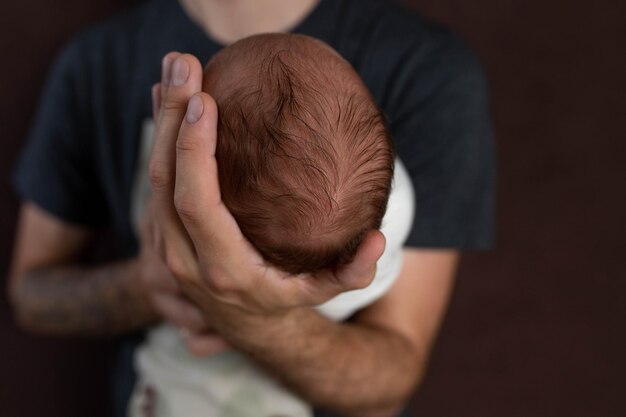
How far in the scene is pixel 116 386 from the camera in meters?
1.00

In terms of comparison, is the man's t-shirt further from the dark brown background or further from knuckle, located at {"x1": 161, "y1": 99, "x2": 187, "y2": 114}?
knuckle, located at {"x1": 161, "y1": 99, "x2": 187, "y2": 114}

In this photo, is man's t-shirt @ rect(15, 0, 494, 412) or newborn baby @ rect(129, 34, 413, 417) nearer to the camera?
newborn baby @ rect(129, 34, 413, 417)

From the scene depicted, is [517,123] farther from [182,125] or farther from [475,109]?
[182,125]

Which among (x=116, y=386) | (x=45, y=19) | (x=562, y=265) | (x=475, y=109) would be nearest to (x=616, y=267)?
(x=562, y=265)

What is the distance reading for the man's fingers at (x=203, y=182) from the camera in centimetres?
54

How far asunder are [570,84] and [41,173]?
2.64 feet

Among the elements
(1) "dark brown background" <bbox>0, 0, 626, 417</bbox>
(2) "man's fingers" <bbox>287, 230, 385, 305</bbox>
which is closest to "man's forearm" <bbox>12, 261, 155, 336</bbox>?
(1) "dark brown background" <bbox>0, 0, 626, 417</bbox>

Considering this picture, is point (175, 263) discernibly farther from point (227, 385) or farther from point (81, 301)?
point (81, 301)

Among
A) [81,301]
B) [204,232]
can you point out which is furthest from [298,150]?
[81,301]

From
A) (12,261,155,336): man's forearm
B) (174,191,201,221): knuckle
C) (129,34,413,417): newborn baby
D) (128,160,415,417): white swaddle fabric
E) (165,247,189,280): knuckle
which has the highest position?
(129,34,413,417): newborn baby

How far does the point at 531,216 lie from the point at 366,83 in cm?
45

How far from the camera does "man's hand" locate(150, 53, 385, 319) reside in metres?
0.55

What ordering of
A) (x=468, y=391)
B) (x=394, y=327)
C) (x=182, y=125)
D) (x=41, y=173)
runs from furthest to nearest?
(x=468, y=391), (x=41, y=173), (x=394, y=327), (x=182, y=125)

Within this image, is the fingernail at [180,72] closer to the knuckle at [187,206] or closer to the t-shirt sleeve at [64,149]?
the knuckle at [187,206]
